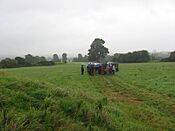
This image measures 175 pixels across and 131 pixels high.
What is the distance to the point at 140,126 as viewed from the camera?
26.5 ft

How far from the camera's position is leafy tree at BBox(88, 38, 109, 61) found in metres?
83.6

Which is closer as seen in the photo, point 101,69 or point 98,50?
point 101,69

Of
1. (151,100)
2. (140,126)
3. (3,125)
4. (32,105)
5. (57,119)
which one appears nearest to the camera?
(3,125)

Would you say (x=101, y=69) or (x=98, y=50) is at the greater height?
(x=98, y=50)

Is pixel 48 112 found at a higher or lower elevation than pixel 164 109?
higher

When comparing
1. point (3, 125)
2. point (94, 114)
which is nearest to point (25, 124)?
point (3, 125)

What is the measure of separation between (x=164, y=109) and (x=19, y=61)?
66.4m

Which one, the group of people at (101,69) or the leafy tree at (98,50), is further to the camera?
the leafy tree at (98,50)

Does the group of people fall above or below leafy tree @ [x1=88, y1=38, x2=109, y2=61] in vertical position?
below

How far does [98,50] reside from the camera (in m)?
83.9

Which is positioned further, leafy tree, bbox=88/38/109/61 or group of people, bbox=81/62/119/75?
leafy tree, bbox=88/38/109/61

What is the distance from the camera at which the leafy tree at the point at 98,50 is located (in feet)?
274

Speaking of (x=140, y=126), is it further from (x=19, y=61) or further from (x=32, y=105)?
(x=19, y=61)

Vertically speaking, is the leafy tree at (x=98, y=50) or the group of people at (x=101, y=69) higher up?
the leafy tree at (x=98, y=50)
